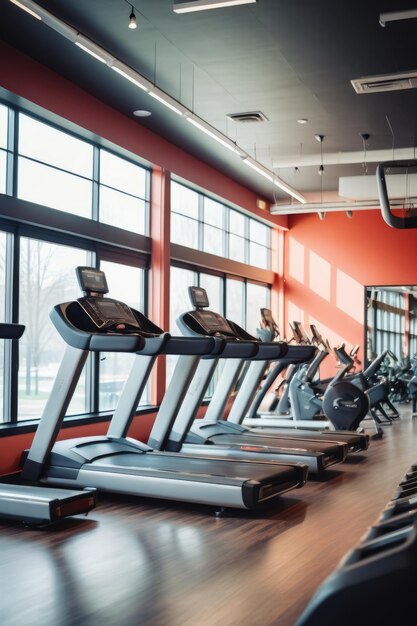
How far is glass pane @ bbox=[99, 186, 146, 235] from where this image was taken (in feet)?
26.7

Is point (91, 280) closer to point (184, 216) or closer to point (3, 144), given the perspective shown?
point (3, 144)

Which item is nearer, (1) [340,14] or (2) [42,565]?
(2) [42,565]

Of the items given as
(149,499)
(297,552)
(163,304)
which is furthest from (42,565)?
(163,304)

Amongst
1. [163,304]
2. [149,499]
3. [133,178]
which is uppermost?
[133,178]

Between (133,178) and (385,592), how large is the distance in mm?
7978

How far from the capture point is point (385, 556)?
49.3 inches

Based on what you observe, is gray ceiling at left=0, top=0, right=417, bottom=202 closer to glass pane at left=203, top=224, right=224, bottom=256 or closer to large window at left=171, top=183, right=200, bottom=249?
large window at left=171, top=183, right=200, bottom=249

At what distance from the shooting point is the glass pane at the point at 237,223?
1209 centimetres

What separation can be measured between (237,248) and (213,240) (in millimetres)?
1054

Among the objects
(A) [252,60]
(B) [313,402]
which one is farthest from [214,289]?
(A) [252,60]

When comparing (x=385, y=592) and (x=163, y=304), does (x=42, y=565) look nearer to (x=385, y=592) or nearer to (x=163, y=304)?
(x=385, y=592)

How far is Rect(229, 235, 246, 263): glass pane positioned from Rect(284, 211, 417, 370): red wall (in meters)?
1.56

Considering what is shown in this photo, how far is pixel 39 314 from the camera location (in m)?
6.97

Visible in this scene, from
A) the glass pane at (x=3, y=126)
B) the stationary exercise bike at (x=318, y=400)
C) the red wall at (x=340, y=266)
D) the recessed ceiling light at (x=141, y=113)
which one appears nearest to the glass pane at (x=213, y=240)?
the stationary exercise bike at (x=318, y=400)
